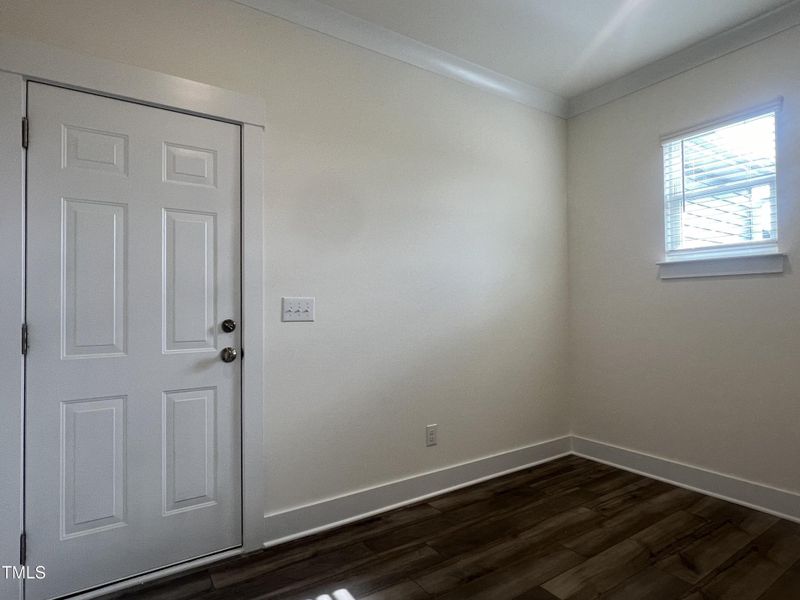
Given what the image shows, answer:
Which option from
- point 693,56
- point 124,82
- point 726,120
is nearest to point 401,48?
point 124,82

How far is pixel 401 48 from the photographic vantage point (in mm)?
2455

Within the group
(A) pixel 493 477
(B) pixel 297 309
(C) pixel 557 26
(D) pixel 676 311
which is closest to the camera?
(B) pixel 297 309

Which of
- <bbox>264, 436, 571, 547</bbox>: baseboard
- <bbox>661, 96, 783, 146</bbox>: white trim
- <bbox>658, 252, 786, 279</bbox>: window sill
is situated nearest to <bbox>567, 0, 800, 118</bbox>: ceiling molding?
<bbox>661, 96, 783, 146</bbox>: white trim

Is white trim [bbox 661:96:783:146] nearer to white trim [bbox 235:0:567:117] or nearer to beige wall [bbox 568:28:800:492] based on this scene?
beige wall [bbox 568:28:800:492]

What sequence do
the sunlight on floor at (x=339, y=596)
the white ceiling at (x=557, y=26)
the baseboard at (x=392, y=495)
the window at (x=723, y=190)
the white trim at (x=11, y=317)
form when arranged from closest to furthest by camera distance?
the white trim at (x=11, y=317)
the sunlight on floor at (x=339, y=596)
the baseboard at (x=392, y=495)
the white ceiling at (x=557, y=26)
the window at (x=723, y=190)

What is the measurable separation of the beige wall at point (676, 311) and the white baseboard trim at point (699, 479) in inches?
1.9

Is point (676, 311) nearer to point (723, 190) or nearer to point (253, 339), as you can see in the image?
point (723, 190)

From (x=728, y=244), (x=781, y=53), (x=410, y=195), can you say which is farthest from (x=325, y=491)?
(x=781, y=53)

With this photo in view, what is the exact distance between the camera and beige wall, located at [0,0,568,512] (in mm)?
1978

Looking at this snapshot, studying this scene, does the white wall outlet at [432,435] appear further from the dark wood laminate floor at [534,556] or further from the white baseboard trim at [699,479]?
the white baseboard trim at [699,479]

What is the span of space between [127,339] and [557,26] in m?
2.65

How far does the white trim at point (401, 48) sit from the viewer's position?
212cm

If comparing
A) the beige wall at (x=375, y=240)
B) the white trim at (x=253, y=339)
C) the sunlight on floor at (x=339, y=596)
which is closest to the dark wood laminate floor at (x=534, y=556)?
the sunlight on floor at (x=339, y=596)

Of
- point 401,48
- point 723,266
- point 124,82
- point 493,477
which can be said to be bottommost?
point 493,477
